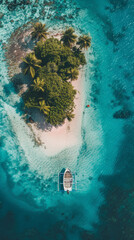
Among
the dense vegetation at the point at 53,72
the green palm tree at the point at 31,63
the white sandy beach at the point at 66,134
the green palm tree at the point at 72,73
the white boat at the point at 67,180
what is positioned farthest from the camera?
the white sandy beach at the point at 66,134

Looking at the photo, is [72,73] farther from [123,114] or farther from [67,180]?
[67,180]

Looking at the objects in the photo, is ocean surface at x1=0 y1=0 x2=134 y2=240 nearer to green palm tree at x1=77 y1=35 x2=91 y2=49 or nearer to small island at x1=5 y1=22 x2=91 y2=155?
small island at x1=5 y1=22 x2=91 y2=155

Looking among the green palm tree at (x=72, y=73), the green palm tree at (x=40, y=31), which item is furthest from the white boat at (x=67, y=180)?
the green palm tree at (x=40, y=31)

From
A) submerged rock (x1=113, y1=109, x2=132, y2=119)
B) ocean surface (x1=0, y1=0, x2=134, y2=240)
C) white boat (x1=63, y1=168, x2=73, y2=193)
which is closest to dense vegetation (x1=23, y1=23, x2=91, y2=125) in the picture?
ocean surface (x1=0, y1=0, x2=134, y2=240)

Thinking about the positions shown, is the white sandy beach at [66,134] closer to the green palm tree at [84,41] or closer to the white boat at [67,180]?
the white boat at [67,180]

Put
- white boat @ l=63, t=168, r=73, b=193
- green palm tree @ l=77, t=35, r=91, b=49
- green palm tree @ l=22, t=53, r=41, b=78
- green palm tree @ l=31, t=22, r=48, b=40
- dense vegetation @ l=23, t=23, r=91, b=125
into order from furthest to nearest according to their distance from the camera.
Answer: white boat @ l=63, t=168, r=73, b=193, green palm tree @ l=31, t=22, r=48, b=40, green palm tree @ l=77, t=35, r=91, b=49, green palm tree @ l=22, t=53, r=41, b=78, dense vegetation @ l=23, t=23, r=91, b=125
